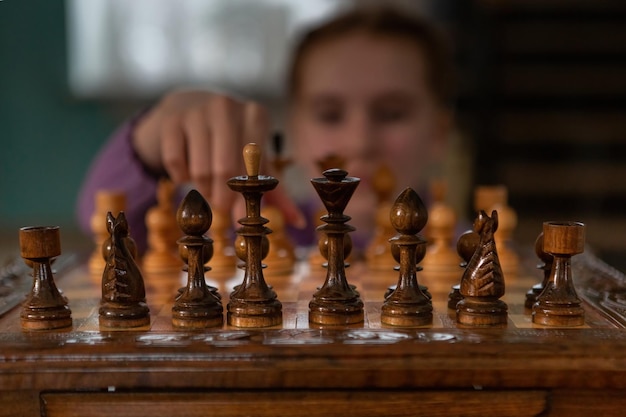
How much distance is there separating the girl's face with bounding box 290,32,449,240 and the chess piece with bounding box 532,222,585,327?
0.96 meters

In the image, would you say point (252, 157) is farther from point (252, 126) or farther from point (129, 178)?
point (129, 178)

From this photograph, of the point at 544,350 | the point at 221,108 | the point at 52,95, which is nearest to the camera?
the point at 544,350

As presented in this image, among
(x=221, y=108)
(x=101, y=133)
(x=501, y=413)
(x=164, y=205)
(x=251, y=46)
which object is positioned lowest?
(x=501, y=413)

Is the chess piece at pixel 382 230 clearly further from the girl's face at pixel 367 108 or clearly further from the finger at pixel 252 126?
the girl's face at pixel 367 108

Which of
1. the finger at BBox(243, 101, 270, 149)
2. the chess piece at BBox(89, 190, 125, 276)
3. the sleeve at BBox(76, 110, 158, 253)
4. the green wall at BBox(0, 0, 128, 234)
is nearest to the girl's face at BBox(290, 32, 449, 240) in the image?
the sleeve at BBox(76, 110, 158, 253)

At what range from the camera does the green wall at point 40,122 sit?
2.99 m

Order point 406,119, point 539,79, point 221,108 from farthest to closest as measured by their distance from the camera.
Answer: point 539,79 < point 406,119 < point 221,108

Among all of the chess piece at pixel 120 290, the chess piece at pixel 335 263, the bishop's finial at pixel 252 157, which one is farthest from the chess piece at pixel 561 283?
the chess piece at pixel 120 290

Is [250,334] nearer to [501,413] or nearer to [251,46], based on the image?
[501,413]

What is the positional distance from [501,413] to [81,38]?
9.14 feet

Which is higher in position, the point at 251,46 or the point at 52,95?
the point at 251,46

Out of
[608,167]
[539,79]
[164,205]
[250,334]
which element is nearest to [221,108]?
[164,205]

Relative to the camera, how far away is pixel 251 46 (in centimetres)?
312

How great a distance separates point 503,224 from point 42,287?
0.69 meters
